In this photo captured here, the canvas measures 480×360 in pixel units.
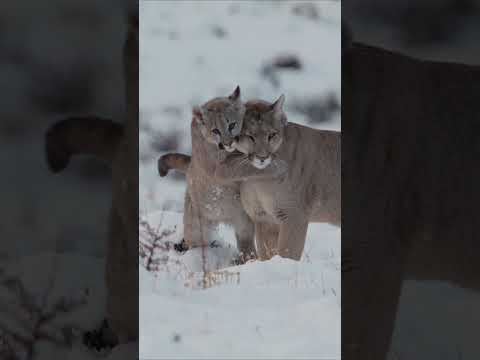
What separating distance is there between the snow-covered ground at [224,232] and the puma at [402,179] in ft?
0.20

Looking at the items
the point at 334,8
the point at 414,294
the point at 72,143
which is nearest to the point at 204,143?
the point at 72,143

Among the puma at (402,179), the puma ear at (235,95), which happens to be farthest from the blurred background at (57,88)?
the puma at (402,179)

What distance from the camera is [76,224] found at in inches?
68.6

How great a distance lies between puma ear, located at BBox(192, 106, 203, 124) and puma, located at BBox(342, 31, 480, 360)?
1.17ft

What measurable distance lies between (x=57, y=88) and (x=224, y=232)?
1.81ft

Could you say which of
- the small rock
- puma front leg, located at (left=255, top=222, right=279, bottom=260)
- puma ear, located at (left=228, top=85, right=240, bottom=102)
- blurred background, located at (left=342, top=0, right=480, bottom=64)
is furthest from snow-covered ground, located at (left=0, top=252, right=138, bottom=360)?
blurred background, located at (left=342, top=0, right=480, bottom=64)

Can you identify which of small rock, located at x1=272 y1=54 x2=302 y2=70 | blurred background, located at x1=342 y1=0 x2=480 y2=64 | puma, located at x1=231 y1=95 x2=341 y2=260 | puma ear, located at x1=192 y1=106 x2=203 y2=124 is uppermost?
blurred background, located at x1=342 y1=0 x2=480 y2=64

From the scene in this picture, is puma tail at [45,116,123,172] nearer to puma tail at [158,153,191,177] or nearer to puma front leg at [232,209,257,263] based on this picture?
puma tail at [158,153,191,177]

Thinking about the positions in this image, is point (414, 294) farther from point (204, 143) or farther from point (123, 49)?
point (123, 49)

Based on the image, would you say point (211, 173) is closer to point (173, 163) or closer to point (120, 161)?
point (173, 163)

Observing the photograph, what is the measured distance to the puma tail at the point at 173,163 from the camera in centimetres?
180

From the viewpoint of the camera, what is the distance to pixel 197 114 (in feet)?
6.08

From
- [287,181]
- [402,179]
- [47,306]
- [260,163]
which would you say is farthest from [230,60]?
[47,306]

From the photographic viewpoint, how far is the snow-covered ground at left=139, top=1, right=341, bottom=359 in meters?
1.71
